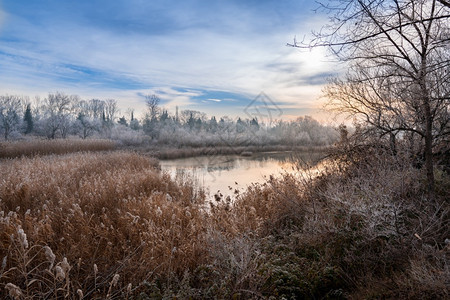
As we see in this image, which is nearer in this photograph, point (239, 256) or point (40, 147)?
point (239, 256)

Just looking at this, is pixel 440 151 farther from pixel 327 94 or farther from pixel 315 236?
pixel 315 236

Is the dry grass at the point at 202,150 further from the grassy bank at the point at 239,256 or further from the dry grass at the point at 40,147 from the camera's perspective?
the grassy bank at the point at 239,256

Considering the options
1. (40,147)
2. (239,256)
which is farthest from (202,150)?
(239,256)

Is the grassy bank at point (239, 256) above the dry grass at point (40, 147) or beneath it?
beneath

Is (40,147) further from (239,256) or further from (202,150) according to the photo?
(239,256)

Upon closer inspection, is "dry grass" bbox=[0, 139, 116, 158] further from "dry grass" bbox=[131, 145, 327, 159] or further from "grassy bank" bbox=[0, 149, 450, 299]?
"grassy bank" bbox=[0, 149, 450, 299]

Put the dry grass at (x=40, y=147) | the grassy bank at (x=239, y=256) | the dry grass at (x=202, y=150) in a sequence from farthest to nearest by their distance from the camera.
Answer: the dry grass at (x=202, y=150) < the dry grass at (x=40, y=147) < the grassy bank at (x=239, y=256)

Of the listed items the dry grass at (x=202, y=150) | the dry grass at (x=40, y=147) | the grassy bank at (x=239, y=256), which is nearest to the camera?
the grassy bank at (x=239, y=256)

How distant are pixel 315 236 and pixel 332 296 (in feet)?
4.25

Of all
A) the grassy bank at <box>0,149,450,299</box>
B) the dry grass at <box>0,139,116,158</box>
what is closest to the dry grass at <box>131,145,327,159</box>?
the dry grass at <box>0,139,116,158</box>

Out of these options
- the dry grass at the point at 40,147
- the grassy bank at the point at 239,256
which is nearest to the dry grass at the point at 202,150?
the dry grass at the point at 40,147

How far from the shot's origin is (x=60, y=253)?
4.23 meters

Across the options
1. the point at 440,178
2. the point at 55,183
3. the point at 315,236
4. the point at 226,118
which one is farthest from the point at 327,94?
the point at 226,118

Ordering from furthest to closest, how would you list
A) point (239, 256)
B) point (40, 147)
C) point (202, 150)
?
1. point (202, 150)
2. point (40, 147)
3. point (239, 256)
